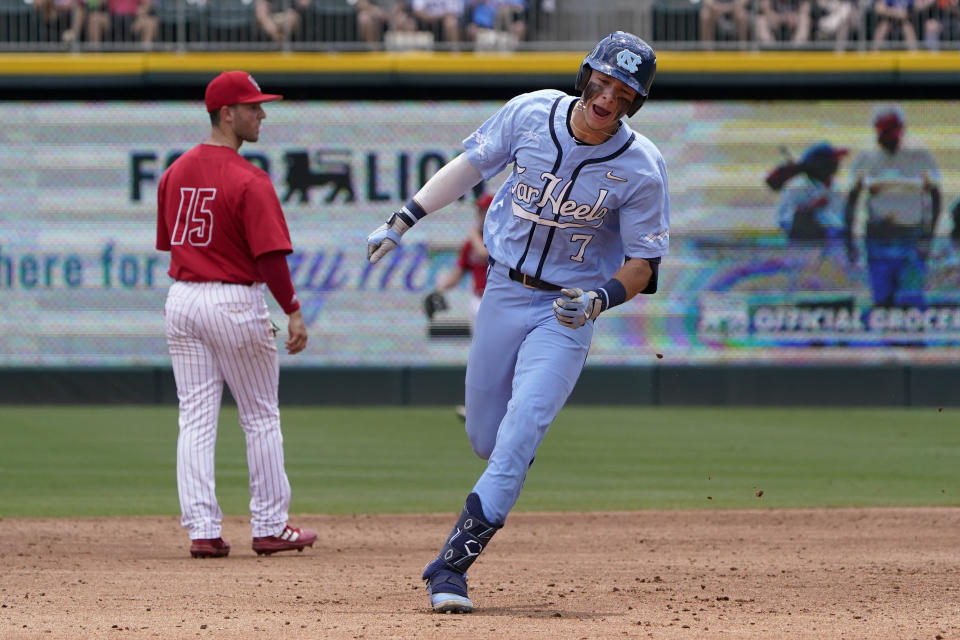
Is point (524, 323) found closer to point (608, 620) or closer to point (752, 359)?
point (608, 620)

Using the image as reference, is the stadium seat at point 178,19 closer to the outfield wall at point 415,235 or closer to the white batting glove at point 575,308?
the outfield wall at point 415,235

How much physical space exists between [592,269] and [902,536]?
3.34m

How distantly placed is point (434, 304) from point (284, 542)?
12415 millimetres

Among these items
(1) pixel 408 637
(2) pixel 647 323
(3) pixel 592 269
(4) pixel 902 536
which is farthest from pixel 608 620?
(2) pixel 647 323

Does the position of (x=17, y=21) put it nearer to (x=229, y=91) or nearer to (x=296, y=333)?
(x=229, y=91)

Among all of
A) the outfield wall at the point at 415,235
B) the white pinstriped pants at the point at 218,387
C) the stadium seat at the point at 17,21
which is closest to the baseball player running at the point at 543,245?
the white pinstriped pants at the point at 218,387

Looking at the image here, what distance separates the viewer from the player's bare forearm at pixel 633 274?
588cm

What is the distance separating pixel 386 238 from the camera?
19.9 ft

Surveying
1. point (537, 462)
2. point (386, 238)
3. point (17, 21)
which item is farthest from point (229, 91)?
point (17, 21)

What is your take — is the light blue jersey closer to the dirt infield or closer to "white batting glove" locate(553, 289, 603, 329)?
"white batting glove" locate(553, 289, 603, 329)

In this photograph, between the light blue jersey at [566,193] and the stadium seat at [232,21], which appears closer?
the light blue jersey at [566,193]

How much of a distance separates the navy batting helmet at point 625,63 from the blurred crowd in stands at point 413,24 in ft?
47.7

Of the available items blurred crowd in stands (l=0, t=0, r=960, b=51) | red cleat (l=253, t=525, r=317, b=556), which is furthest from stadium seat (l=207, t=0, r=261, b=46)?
red cleat (l=253, t=525, r=317, b=556)

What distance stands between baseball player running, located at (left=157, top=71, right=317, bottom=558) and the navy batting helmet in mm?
2121
